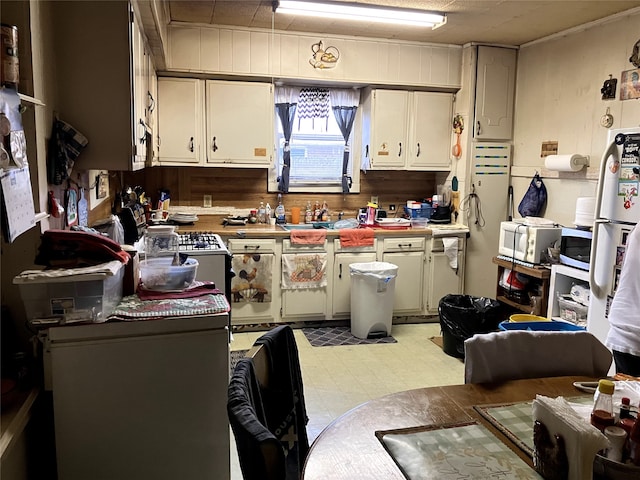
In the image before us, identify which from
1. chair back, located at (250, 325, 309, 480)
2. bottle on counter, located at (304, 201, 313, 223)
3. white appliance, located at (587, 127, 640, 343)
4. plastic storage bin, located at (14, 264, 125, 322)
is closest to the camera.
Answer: chair back, located at (250, 325, 309, 480)

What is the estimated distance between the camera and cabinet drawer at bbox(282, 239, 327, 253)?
451cm

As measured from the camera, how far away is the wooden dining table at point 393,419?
126 centimetres

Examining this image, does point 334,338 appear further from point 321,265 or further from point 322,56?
point 322,56

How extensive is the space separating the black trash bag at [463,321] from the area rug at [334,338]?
1.66ft

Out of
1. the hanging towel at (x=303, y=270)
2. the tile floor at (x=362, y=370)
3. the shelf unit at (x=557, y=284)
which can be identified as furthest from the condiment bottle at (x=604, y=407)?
the hanging towel at (x=303, y=270)

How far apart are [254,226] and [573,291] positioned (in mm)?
2609

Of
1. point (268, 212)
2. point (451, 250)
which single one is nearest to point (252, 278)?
point (268, 212)

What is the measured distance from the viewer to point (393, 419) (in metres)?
1.52

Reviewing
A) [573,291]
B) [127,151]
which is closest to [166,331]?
[127,151]

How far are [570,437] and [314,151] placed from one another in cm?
428

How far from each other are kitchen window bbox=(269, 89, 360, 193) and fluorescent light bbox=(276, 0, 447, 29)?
1174 mm

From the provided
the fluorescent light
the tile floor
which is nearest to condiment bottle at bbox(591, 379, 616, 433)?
the tile floor

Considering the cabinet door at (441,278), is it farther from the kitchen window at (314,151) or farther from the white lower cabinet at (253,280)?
the white lower cabinet at (253,280)

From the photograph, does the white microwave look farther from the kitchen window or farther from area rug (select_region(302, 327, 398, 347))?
the kitchen window
